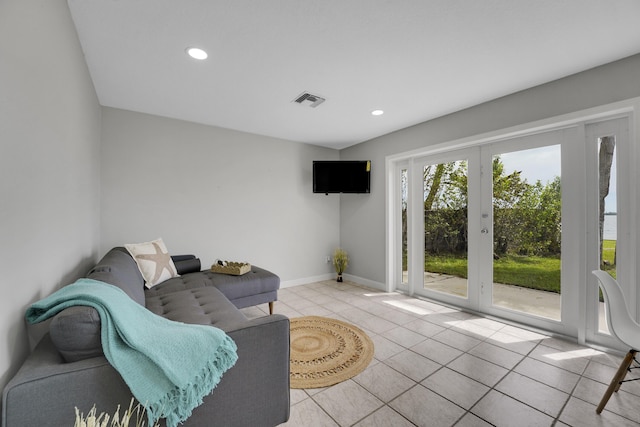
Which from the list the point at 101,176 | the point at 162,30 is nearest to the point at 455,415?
the point at 162,30

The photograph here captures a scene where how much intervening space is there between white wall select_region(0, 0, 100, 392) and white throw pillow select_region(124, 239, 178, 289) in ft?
2.18

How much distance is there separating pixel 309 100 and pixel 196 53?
3.93 ft

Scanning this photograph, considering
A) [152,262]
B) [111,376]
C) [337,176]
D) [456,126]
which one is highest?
[456,126]

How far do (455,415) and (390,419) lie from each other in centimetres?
41

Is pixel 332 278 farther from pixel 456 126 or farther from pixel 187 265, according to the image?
pixel 456 126

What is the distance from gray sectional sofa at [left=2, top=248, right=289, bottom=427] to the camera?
0.94 meters

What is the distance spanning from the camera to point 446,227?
3.60m

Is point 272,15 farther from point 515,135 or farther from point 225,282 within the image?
point 515,135

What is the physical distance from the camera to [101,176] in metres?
3.03

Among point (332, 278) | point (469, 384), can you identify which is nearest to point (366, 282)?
point (332, 278)

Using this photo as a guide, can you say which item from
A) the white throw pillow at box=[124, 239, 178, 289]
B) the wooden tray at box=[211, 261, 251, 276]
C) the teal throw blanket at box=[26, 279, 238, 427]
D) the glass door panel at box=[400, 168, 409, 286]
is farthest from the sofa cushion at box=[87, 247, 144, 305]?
the glass door panel at box=[400, 168, 409, 286]

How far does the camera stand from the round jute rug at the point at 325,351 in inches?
80.4

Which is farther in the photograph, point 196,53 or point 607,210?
point 607,210

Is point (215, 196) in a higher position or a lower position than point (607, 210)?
higher
